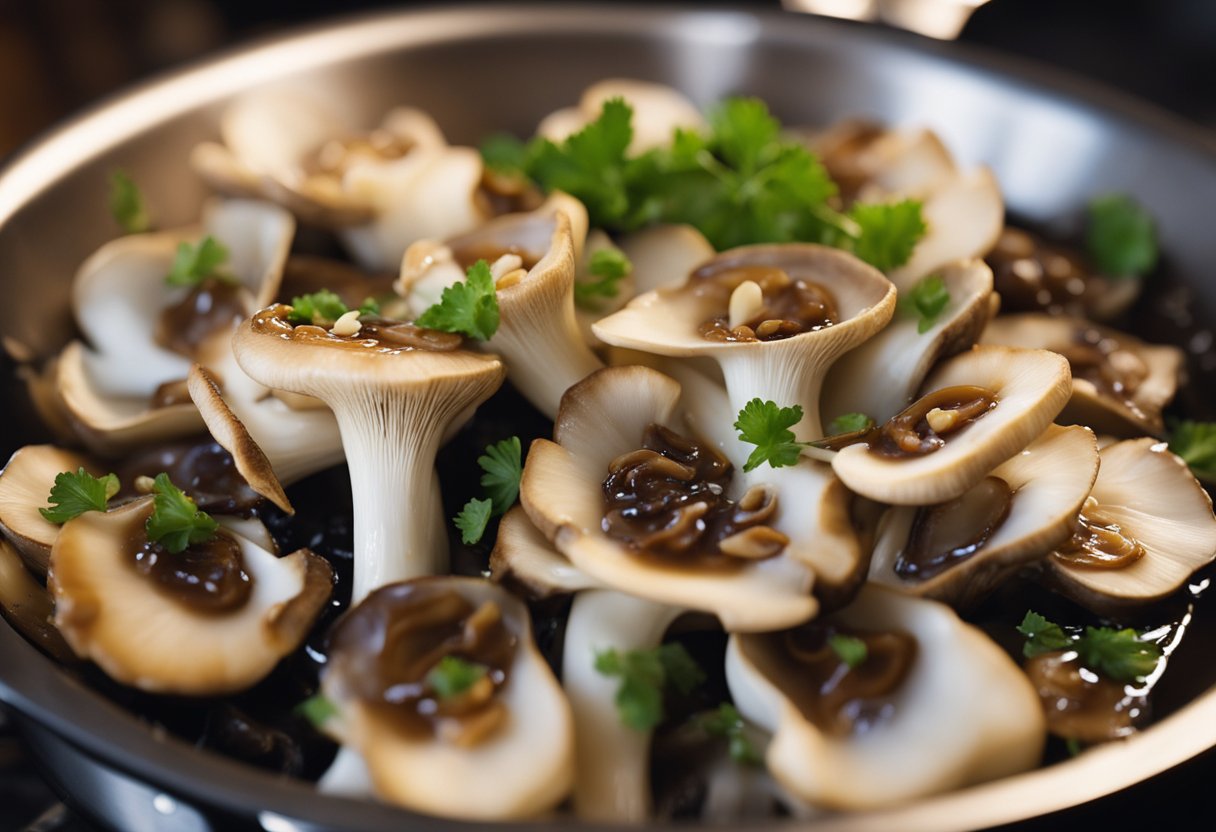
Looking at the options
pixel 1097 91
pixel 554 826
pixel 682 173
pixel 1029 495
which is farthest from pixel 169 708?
pixel 1097 91

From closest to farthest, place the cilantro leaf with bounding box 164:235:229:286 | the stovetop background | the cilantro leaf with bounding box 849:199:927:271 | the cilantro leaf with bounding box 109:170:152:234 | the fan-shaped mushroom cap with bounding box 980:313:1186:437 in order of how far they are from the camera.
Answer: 1. the fan-shaped mushroom cap with bounding box 980:313:1186:437
2. the cilantro leaf with bounding box 849:199:927:271
3. the cilantro leaf with bounding box 164:235:229:286
4. the cilantro leaf with bounding box 109:170:152:234
5. the stovetop background

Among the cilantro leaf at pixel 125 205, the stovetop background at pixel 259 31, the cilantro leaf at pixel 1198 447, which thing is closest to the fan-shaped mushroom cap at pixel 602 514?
the cilantro leaf at pixel 1198 447

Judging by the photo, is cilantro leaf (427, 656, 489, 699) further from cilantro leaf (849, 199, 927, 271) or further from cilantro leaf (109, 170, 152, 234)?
cilantro leaf (109, 170, 152, 234)

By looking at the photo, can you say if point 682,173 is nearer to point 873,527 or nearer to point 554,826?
→ point 873,527

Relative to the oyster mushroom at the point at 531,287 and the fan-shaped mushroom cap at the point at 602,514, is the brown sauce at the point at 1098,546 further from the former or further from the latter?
the oyster mushroom at the point at 531,287

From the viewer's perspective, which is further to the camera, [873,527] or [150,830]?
[873,527]

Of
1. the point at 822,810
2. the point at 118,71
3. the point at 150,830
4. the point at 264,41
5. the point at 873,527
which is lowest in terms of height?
the point at 118,71

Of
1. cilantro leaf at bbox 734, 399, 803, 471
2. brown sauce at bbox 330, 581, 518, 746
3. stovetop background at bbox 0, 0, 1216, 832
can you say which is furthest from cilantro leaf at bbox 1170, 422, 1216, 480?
stovetop background at bbox 0, 0, 1216, 832
